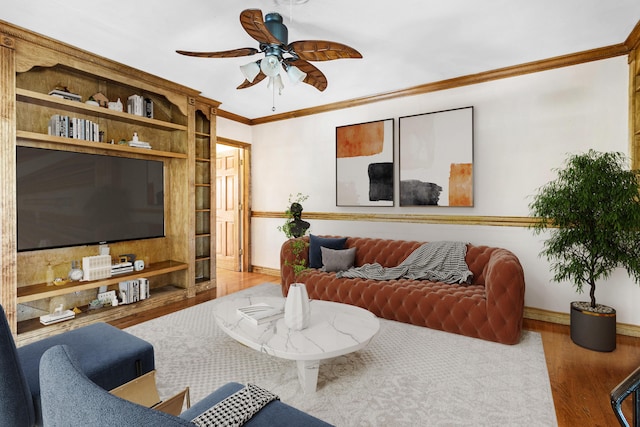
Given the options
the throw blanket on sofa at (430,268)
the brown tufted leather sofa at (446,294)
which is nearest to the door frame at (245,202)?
the brown tufted leather sofa at (446,294)

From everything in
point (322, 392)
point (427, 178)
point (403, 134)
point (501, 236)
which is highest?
point (403, 134)

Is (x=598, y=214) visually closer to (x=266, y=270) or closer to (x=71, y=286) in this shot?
(x=266, y=270)

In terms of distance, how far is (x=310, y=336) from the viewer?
214 centimetres

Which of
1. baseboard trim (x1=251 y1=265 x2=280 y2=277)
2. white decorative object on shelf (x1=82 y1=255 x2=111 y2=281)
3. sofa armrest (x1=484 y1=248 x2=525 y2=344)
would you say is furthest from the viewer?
baseboard trim (x1=251 y1=265 x2=280 y2=277)

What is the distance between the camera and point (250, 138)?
226 inches

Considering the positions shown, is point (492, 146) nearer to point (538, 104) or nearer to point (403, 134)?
point (538, 104)

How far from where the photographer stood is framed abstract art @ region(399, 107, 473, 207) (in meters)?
3.81

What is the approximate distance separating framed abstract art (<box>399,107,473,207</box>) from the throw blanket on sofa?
0.57m

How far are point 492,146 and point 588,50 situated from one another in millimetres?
1159

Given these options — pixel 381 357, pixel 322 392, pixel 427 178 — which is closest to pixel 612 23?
pixel 427 178

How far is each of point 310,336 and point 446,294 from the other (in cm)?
155

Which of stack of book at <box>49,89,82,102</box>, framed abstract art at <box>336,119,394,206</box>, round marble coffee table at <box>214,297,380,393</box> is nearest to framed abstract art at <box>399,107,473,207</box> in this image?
framed abstract art at <box>336,119,394,206</box>

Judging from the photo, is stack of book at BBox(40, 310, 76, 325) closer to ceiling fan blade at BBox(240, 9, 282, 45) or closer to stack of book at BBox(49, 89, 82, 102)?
stack of book at BBox(49, 89, 82, 102)

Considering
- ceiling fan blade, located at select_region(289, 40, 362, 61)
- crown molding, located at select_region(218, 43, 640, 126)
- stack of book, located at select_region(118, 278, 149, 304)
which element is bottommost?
stack of book, located at select_region(118, 278, 149, 304)
